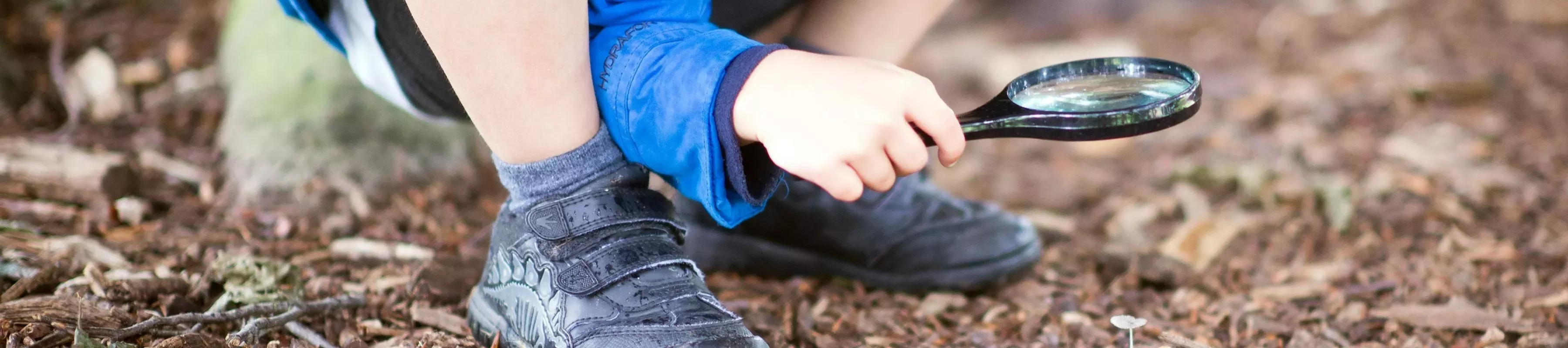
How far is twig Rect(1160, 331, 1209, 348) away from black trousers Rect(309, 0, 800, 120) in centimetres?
66

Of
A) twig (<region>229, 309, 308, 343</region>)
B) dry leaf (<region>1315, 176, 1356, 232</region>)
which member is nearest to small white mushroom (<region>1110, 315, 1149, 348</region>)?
dry leaf (<region>1315, 176, 1356, 232</region>)

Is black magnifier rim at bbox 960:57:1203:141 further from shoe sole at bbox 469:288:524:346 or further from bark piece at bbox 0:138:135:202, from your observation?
bark piece at bbox 0:138:135:202

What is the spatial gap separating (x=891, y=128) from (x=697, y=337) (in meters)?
0.31

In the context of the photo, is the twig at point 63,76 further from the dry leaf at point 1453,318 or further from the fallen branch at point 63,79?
the dry leaf at point 1453,318

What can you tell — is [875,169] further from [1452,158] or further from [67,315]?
[1452,158]

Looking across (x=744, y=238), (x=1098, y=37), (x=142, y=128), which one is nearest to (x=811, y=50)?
(x=744, y=238)

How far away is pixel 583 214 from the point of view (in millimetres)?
1194

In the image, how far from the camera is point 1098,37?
3.58 meters

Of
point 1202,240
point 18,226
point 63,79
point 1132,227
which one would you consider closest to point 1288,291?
point 1202,240

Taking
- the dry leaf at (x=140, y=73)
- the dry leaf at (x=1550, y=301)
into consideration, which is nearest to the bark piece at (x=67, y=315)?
the dry leaf at (x=140, y=73)

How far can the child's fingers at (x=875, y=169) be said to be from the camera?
101cm

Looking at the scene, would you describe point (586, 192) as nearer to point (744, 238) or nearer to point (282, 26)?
point (744, 238)

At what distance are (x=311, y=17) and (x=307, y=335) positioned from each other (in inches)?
15.7

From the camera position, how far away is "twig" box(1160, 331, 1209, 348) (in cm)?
124
